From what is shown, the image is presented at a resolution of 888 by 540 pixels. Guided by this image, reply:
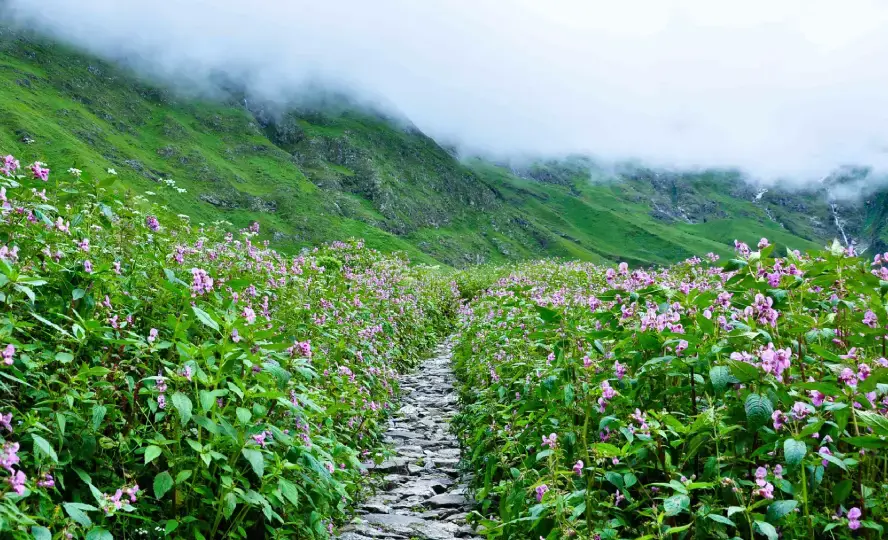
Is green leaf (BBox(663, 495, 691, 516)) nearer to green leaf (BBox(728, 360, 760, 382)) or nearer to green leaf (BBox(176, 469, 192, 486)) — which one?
green leaf (BBox(728, 360, 760, 382))

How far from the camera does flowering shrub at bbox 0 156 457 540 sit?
3521mm

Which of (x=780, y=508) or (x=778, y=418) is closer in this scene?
(x=780, y=508)

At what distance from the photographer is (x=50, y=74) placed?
13288cm

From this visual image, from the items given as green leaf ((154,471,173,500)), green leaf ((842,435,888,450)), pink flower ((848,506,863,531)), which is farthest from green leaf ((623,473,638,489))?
green leaf ((154,471,173,500))

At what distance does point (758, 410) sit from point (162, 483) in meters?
4.06

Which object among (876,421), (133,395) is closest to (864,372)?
(876,421)

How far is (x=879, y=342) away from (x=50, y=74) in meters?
172

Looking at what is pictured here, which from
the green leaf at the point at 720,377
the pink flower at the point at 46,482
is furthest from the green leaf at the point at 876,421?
the pink flower at the point at 46,482

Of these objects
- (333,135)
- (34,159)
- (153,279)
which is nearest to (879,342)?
(153,279)

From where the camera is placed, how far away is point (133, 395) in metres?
4.16

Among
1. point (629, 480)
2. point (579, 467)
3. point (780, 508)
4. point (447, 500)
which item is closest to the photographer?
point (780, 508)

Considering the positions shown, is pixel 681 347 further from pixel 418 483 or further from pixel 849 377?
pixel 418 483

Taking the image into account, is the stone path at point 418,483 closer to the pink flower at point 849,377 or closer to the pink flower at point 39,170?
the pink flower at point 849,377

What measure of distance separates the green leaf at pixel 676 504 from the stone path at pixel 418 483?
3.19m
